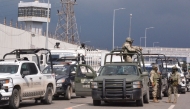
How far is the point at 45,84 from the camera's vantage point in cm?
2084

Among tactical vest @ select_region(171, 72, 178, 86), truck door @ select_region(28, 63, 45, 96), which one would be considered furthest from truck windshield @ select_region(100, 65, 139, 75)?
tactical vest @ select_region(171, 72, 178, 86)

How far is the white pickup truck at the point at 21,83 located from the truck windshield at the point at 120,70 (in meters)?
2.42

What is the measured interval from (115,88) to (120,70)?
1.36 meters

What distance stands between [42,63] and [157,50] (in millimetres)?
56033

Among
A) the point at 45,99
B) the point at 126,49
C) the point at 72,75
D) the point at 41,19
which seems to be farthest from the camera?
the point at 41,19

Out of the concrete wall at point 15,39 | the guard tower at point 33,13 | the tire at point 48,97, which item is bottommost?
the tire at point 48,97

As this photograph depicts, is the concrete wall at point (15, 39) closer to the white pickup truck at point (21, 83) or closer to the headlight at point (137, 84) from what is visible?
the white pickup truck at point (21, 83)

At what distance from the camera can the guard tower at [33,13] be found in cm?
10538

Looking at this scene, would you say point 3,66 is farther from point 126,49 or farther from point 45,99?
point 126,49

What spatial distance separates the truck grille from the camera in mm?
19641

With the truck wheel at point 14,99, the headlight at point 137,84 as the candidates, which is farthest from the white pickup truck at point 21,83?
the headlight at point 137,84

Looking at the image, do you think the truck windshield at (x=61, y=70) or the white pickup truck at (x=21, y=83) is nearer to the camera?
the white pickup truck at (x=21, y=83)

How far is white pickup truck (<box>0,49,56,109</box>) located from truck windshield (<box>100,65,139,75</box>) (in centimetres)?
242

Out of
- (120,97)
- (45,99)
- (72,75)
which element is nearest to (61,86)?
(72,75)
